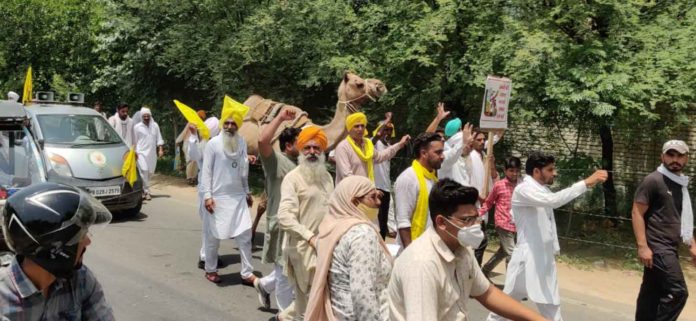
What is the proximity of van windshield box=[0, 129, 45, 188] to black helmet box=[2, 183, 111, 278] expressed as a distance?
6627mm

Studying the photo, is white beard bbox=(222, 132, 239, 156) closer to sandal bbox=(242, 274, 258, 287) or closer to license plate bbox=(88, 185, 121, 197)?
sandal bbox=(242, 274, 258, 287)

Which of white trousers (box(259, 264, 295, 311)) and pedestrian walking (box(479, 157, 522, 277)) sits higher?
pedestrian walking (box(479, 157, 522, 277))

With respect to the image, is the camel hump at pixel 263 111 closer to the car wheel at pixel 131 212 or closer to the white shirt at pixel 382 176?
the white shirt at pixel 382 176

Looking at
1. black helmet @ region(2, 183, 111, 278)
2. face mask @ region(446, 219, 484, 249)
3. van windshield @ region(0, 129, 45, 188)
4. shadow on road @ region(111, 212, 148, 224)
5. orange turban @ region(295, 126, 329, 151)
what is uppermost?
orange turban @ region(295, 126, 329, 151)

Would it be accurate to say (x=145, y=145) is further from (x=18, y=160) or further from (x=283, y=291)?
(x=283, y=291)

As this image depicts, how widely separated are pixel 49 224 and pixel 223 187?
16.2 feet

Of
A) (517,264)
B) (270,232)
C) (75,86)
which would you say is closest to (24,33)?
(75,86)

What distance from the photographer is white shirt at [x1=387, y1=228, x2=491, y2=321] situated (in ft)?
9.19

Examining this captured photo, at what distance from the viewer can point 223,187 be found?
6.96m

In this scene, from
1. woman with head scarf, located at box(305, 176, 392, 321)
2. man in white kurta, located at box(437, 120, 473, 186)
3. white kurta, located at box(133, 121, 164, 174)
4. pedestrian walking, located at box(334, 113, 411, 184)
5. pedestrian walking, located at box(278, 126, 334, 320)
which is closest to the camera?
woman with head scarf, located at box(305, 176, 392, 321)

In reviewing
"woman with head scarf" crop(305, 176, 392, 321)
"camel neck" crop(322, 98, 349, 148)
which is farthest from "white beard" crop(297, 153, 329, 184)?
"camel neck" crop(322, 98, 349, 148)

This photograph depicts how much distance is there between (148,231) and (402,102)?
5.27 meters

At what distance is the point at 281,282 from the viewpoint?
223 inches

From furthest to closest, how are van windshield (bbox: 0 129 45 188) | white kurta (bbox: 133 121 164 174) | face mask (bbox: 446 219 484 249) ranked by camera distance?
white kurta (bbox: 133 121 164 174)
van windshield (bbox: 0 129 45 188)
face mask (bbox: 446 219 484 249)
